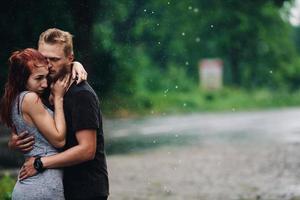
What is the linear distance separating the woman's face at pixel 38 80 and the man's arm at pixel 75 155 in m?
0.28

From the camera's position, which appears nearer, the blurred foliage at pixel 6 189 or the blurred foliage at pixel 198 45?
the blurred foliage at pixel 6 189

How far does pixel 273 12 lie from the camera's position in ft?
151

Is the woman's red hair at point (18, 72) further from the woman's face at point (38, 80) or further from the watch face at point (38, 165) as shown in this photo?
A: the watch face at point (38, 165)

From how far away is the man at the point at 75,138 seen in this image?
3527 millimetres

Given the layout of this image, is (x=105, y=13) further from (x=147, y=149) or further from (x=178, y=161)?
(x=178, y=161)

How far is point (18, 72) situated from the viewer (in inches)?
138

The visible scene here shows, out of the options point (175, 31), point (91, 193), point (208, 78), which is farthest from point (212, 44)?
point (91, 193)

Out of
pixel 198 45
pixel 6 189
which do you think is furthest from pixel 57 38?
pixel 198 45

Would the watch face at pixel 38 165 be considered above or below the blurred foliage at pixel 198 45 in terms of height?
below

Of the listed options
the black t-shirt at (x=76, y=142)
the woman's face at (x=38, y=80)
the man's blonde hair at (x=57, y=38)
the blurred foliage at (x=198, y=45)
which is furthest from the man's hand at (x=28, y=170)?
the blurred foliage at (x=198, y=45)

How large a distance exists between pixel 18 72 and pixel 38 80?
0.34 ft

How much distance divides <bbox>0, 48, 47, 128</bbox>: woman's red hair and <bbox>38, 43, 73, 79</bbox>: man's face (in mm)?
46

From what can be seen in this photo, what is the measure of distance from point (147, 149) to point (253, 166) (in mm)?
3219

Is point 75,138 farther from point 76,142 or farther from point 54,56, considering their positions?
point 54,56
